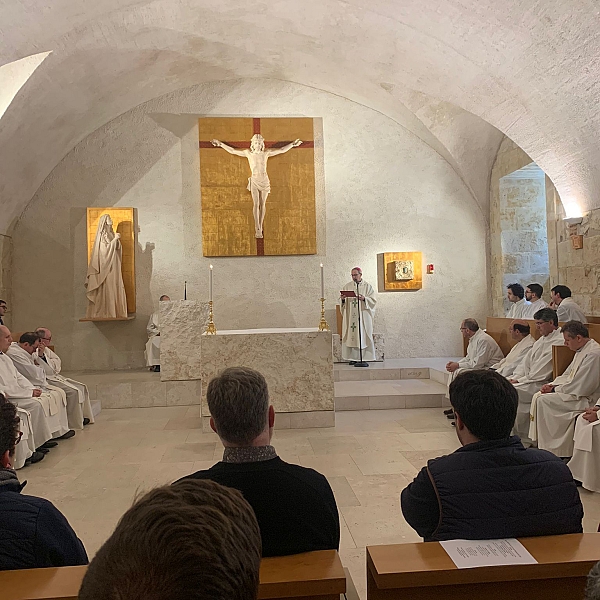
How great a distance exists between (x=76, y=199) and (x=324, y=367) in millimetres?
6408

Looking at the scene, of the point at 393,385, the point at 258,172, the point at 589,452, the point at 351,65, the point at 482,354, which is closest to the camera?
the point at 589,452

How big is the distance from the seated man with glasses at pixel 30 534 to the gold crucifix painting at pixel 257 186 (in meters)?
8.99

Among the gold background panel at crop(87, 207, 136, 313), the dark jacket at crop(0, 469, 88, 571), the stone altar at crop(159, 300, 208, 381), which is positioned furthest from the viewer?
the gold background panel at crop(87, 207, 136, 313)

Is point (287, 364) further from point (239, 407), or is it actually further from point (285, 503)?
point (285, 503)

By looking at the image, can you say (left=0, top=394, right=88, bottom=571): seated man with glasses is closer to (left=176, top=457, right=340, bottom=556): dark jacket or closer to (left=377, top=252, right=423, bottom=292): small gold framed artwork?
(left=176, top=457, right=340, bottom=556): dark jacket

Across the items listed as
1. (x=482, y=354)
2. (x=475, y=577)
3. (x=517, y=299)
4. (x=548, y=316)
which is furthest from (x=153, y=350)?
(x=475, y=577)

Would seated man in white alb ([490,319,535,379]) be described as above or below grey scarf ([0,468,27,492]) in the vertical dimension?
below

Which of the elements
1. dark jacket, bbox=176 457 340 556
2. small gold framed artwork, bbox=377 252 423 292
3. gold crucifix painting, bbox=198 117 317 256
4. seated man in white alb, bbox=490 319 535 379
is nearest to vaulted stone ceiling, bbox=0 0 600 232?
gold crucifix painting, bbox=198 117 317 256

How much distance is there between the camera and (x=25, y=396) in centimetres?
586

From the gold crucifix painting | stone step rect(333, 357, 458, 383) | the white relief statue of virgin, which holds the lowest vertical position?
stone step rect(333, 357, 458, 383)

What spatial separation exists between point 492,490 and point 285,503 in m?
0.70

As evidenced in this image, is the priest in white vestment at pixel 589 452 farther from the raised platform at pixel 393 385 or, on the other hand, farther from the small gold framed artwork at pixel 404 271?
the small gold framed artwork at pixel 404 271

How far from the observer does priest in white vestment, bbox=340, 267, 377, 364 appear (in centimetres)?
1004

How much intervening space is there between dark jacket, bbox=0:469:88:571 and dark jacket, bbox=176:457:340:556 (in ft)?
1.64
